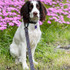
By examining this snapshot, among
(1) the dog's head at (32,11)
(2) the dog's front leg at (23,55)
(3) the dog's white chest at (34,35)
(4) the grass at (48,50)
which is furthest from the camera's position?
(4) the grass at (48,50)

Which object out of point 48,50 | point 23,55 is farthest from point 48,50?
point 23,55

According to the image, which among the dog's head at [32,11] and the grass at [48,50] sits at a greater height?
the dog's head at [32,11]

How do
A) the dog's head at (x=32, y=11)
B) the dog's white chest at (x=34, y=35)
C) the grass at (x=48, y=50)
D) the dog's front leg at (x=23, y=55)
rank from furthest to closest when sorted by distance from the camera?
the grass at (x=48, y=50) < the dog's front leg at (x=23, y=55) < the dog's white chest at (x=34, y=35) < the dog's head at (x=32, y=11)

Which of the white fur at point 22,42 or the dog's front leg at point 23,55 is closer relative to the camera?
the white fur at point 22,42

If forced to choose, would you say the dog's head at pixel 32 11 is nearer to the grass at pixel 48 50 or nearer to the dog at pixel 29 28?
the dog at pixel 29 28

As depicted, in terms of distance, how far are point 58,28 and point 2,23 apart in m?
2.26

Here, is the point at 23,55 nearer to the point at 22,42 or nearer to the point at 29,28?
the point at 22,42

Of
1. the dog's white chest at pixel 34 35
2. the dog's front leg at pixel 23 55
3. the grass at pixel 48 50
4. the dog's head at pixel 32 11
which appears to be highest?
the dog's head at pixel 32 11

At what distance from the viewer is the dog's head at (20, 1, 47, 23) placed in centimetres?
319

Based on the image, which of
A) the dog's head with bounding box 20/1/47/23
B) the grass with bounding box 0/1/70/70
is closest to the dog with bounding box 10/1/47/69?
the dog's head with bounding box 20/1/47/23

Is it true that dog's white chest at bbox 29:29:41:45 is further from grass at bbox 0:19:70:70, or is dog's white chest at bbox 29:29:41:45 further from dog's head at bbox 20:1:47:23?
grass at bbox 0:19:70:70

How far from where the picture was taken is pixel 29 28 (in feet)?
11.5

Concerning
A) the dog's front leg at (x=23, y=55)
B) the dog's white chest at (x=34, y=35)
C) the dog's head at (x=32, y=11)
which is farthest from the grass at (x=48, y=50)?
the dog's head at (x=32, y=11)

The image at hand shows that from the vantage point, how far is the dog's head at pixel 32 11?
Answer: 3.19 metres
